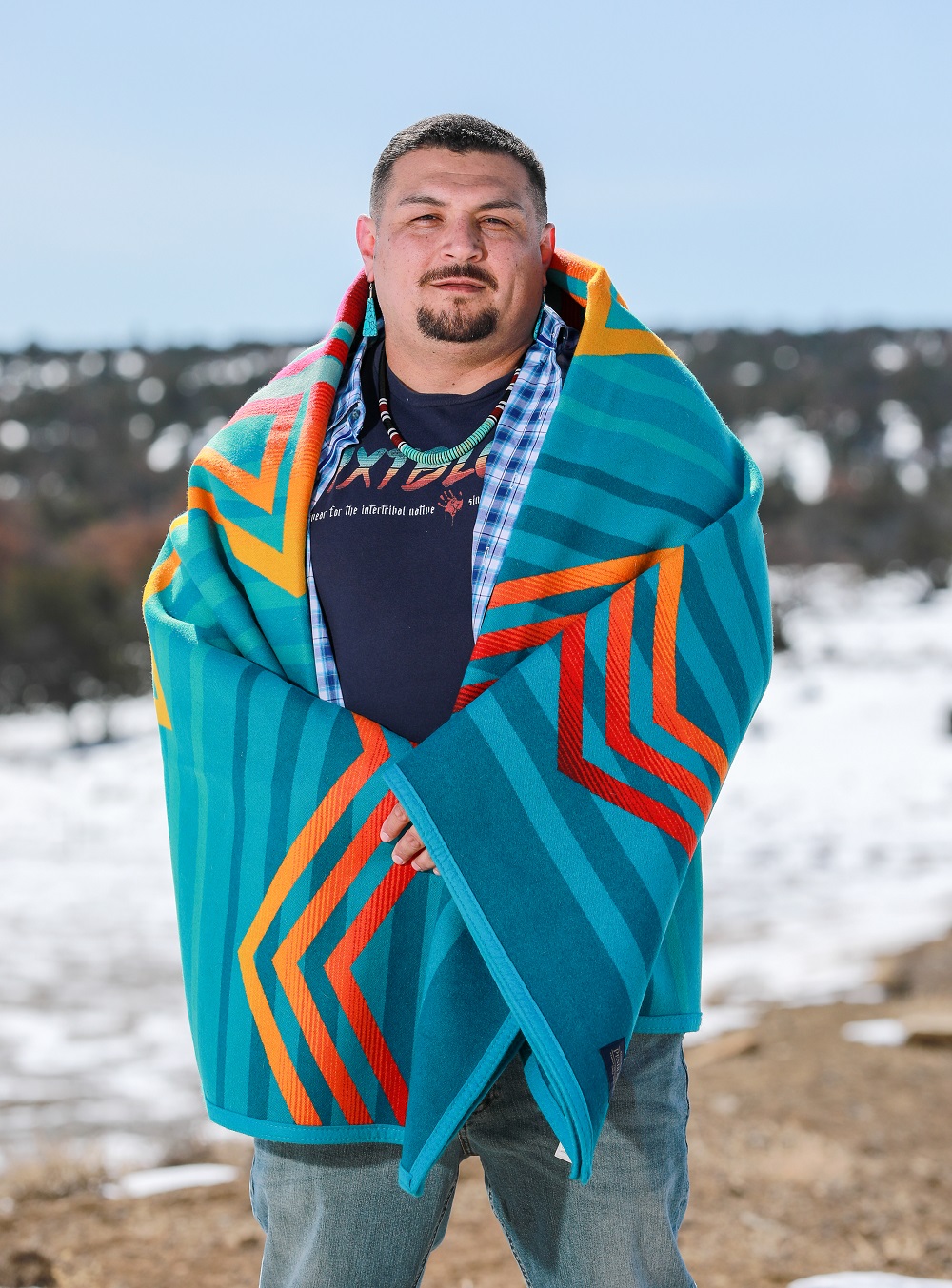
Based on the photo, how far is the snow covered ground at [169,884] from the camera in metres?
5.22

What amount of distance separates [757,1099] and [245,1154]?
5.59 feet

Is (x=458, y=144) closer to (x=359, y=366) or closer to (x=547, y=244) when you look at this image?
(x=547, y=244)

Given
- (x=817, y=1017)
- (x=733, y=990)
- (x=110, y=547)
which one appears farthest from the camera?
(x=110, y=547)

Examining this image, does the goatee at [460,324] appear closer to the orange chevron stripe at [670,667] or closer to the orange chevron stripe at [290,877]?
the orange chevron stripe at [670,667]

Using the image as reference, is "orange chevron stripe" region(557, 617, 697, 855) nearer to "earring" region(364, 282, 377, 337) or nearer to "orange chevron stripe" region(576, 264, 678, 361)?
"orange chevron stripe" region(576, 264, 678, 361)

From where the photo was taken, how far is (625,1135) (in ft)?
5.24

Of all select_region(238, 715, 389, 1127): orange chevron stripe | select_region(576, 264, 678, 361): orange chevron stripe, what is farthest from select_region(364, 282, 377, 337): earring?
select_region(238, 715, 389, 1127): orange chevron stripe

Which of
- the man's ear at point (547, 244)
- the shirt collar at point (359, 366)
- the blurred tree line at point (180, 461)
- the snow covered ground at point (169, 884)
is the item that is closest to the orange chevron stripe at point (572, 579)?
the shirt collar at point (359, 366)

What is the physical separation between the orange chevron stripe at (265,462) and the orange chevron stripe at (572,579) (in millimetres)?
A: 401

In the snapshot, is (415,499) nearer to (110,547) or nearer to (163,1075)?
(163,1075)

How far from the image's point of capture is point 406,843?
1.57 m

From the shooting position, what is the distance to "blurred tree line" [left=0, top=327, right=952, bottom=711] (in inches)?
731

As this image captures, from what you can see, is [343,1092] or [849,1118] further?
[849,1118]

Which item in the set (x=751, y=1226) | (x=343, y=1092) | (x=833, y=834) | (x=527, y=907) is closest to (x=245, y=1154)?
(x=751, y=1226)
